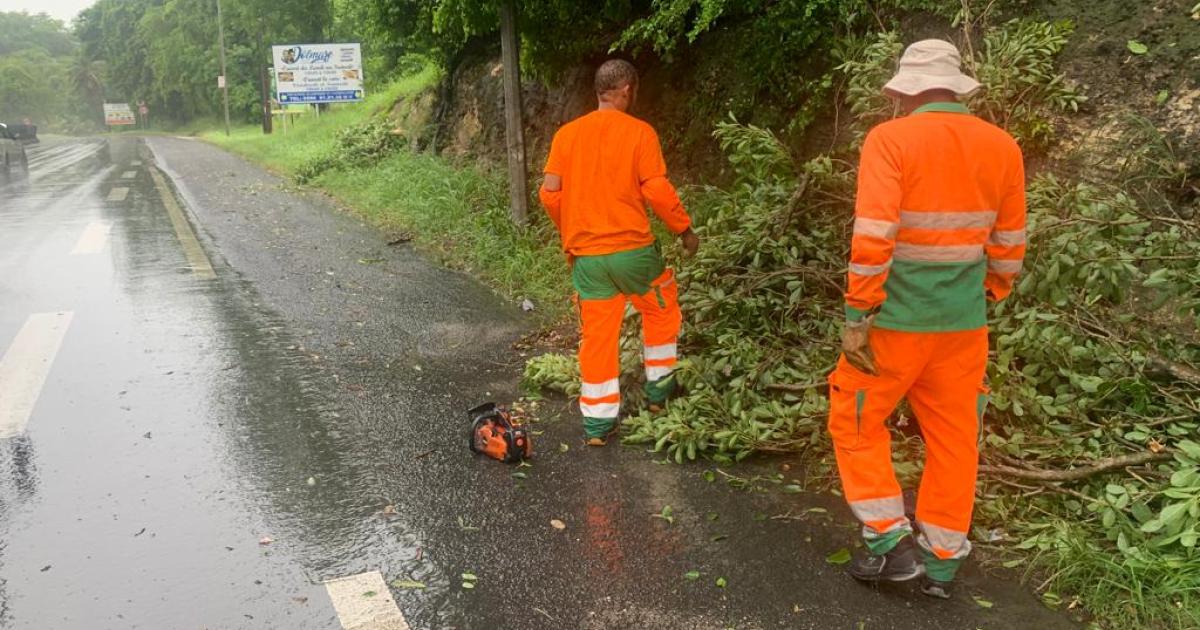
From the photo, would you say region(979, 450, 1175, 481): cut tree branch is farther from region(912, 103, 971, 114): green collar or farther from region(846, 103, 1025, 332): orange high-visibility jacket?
region(912, 103, 971, 114): green collar

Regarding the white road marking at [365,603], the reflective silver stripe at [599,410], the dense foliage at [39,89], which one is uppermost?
the dense foliage at [39,89]

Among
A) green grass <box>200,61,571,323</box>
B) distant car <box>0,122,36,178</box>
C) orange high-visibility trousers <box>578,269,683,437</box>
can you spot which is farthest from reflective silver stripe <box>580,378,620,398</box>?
distant car <box>0,122,36,178</box>

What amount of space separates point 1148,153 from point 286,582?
478 cm

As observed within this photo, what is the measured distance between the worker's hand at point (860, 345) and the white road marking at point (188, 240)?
764cm

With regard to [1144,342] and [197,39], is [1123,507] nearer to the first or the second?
[1144,342]

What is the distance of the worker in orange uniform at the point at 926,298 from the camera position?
302cm

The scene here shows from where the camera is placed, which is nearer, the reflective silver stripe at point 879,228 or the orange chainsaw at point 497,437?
the reflective silver stripe at point 879,228

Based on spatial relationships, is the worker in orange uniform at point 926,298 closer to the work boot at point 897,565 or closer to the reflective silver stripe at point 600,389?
the work boot at point 897,565

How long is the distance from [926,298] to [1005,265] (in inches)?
15.1

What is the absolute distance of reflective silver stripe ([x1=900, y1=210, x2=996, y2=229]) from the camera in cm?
305

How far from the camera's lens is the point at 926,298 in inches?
122

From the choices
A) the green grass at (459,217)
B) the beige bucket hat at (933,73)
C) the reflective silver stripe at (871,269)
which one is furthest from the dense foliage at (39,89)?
the reflective silver stripe at (871,269)

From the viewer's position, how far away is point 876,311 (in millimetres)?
3172

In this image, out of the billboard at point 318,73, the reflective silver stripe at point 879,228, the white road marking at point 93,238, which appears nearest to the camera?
the reflective silver stripe at point 879,228
